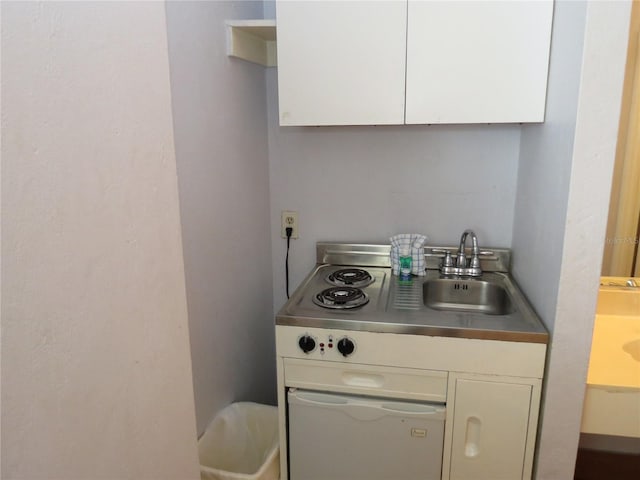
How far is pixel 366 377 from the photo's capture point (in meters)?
1.52

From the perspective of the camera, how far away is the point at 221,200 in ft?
5.44

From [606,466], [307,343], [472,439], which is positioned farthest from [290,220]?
[606,466]

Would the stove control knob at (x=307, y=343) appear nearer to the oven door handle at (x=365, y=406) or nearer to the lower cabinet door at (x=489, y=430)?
the oven door handle at (x=365, y=406)

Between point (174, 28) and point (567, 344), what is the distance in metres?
1.38

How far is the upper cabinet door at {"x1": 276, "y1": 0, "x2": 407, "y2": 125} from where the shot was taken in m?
1.50

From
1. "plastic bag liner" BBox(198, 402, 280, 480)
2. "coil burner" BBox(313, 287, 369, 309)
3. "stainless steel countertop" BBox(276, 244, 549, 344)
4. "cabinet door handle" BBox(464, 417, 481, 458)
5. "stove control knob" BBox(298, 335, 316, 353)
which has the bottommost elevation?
"plastic bag liner" BBox(198, 402, 280, 480)

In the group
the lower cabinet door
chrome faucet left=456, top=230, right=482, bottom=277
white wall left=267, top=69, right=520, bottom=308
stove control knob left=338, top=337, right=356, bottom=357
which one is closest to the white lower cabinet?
the lower cabinet door

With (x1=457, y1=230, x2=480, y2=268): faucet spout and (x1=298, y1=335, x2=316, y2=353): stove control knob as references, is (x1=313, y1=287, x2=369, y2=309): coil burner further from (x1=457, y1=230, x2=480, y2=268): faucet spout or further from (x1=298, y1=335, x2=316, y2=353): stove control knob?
(x1=457, y1=230, x2=480, y2=268): faucet spout

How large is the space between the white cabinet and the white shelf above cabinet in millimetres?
126

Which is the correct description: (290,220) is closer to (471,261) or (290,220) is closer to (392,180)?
(392,180)

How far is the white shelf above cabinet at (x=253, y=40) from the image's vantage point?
1606 mm

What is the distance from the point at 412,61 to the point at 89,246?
119 cm

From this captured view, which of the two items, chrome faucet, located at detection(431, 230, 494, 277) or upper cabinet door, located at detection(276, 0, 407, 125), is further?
chrome faucet, located at detection(431, 230, 494, 277)

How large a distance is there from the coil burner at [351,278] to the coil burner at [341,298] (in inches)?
3.4
